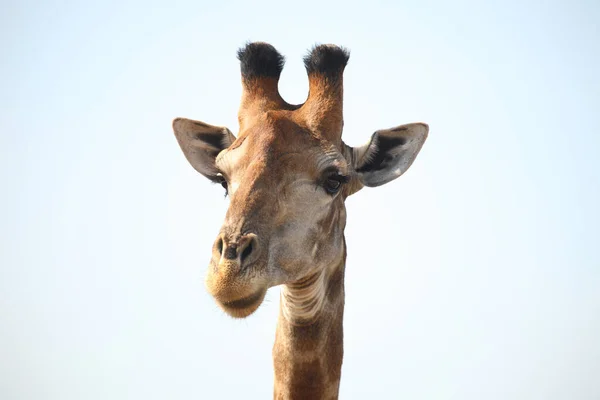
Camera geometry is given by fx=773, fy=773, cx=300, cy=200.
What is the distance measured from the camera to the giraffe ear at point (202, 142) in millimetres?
9375

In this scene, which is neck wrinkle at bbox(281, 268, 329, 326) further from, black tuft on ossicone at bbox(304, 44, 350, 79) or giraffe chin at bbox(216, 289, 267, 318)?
black tuft on ossicone at bbox(304, 44, 350, 79)

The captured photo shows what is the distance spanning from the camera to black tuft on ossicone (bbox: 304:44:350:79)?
901 cm

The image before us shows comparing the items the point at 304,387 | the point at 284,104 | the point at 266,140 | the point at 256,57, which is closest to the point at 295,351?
the point at 304,387

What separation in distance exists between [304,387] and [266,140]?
8.61 feet

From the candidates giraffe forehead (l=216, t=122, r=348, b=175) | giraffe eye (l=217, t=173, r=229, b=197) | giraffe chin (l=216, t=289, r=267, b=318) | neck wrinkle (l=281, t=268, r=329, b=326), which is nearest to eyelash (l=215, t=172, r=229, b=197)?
giraffe eye (l=217, t=173, r=229, b=197)

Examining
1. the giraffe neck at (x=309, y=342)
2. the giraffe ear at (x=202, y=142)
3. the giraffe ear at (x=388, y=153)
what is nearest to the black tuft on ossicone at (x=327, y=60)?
the giraffe ear at (x=388, y=153)

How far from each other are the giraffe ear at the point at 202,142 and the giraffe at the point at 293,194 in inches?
0.5

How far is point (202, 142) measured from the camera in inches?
373

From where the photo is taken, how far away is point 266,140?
25.1 feet

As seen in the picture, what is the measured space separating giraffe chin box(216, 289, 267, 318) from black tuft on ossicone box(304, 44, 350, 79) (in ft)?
11.2

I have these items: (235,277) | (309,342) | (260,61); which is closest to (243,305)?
(235,277)

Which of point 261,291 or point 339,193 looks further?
point 339,193

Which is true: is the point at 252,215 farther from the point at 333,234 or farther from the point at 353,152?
the point at 353,152

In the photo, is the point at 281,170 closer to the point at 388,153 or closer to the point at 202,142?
the point at 388,153
